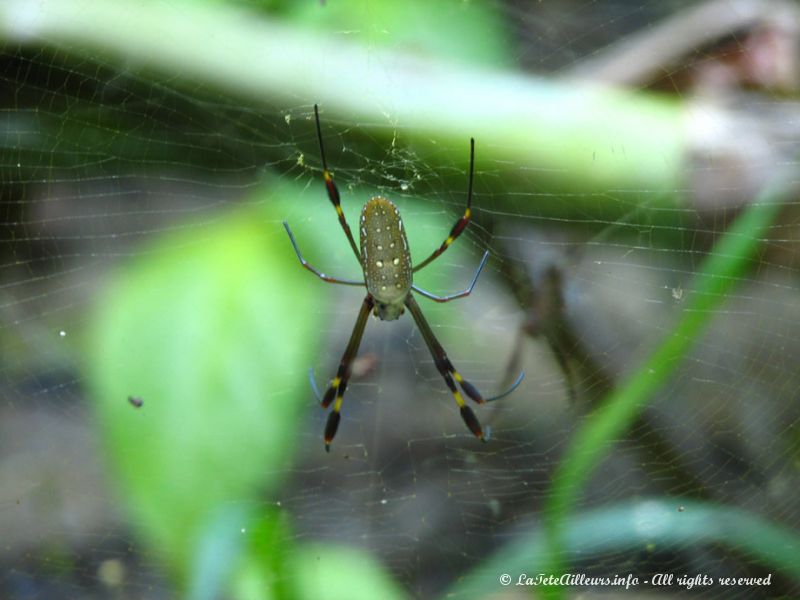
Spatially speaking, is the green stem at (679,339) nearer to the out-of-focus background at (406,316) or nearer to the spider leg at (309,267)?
the out-of-focus background at (406,316)

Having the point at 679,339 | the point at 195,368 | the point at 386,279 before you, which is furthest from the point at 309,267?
the point at 679,339

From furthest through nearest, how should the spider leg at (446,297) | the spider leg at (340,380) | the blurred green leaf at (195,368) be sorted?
the spider leg at (340,380)
the spider leg at (446,297)
the blurred green leaf at (195,368)

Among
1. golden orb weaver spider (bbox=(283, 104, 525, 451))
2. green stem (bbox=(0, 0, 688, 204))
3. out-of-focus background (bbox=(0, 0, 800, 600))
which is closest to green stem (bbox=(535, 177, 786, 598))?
out-of-focus background (bbox=(0, 0, 800, 600))

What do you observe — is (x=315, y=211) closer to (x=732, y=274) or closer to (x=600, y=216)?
(x=600, y=216)

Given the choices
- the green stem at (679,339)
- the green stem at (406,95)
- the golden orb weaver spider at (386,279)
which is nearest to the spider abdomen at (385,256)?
the golden orb weaver spider at (386,279)

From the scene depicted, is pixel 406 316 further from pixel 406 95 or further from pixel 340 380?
pixel 406 95

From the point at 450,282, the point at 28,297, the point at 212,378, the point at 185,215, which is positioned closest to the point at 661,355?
the point at 450,282
